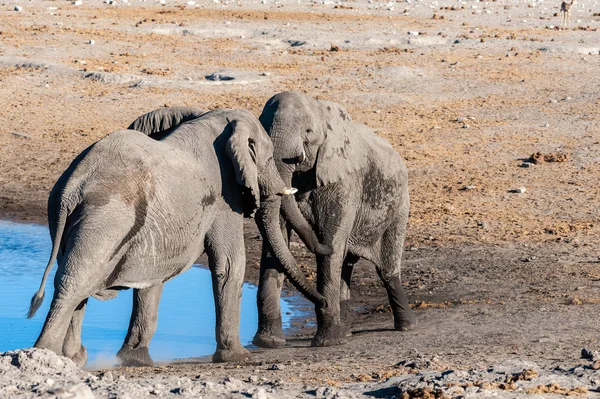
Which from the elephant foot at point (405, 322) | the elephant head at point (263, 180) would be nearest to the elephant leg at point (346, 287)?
the elephant foot at point (405, 322)

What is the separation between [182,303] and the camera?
9.48m

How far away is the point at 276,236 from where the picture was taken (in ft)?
24.8

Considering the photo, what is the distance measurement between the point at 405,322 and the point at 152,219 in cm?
254

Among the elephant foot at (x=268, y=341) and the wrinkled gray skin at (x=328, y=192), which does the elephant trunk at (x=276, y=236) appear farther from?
the elephant foot at (x=268, y=341)

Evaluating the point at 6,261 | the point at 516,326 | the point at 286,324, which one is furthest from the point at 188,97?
the point at 516,326

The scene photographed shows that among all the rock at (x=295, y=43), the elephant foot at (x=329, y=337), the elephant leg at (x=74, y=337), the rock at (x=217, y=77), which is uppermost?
the elephant leg at (x=74, y=337)

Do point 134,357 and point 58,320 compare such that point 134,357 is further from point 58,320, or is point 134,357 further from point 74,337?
point 58,320

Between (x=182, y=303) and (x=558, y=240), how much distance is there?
3512 millimetres

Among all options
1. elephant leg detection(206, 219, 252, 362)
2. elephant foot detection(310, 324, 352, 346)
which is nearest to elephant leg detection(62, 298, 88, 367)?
elephant leg detection(206, 219, 252, 362)

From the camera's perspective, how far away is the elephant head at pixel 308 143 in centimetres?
768

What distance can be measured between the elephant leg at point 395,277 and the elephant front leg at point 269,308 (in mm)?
879

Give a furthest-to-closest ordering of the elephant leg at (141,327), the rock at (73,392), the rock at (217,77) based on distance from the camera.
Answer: the rock at (217,77) < the elephant leg at (141,327) < the rock at (73,392)

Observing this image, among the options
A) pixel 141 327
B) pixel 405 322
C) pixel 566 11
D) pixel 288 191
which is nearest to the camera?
pixel 141 327

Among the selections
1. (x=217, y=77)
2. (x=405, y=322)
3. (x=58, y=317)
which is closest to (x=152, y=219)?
(x=58, y=317)
